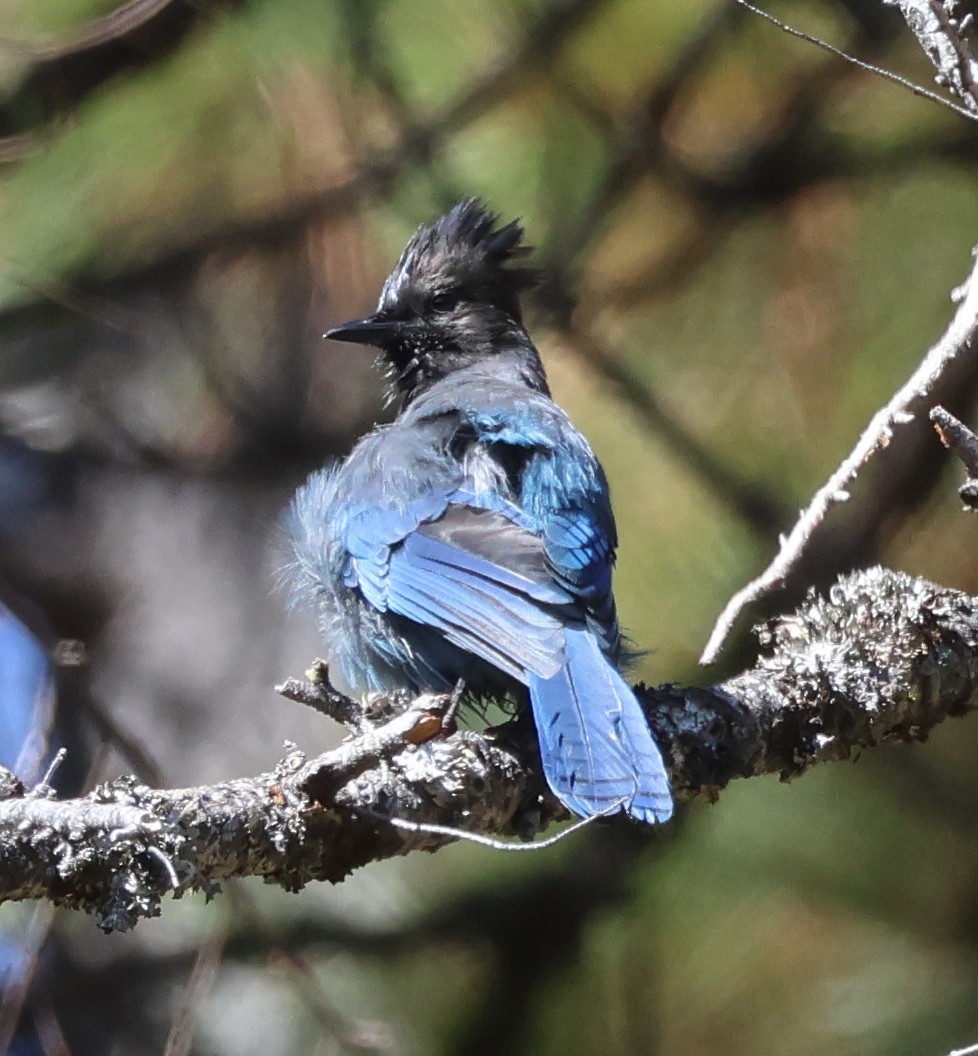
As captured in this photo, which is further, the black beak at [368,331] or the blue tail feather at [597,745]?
the black beak at [368,331]

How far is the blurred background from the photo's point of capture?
3725mm

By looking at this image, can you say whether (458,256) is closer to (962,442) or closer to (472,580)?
(472,580)

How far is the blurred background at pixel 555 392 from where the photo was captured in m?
3.72

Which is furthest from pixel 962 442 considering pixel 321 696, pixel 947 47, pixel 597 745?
pixel 321 696

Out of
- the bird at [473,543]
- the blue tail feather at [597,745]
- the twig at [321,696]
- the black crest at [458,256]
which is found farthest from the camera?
the black crest at [458,256]

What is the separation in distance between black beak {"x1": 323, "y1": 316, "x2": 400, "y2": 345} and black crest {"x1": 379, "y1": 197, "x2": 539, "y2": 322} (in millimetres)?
89

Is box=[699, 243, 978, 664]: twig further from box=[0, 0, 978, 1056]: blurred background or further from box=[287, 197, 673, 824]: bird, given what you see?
box=[0, 0, 978, 1056]: blurred background

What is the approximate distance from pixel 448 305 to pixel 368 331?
0.23 m

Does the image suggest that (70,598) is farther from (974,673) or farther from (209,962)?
(974,673)

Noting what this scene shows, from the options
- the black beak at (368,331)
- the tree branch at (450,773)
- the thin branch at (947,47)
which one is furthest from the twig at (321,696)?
the black beak at (368,331)

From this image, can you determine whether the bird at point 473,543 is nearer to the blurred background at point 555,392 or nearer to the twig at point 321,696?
the twig at point 321,696

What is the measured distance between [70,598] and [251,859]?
2.31 meters

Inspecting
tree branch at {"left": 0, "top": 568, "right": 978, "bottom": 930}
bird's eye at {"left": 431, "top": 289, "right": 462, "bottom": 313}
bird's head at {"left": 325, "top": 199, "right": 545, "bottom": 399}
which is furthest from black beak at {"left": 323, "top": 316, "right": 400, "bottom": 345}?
tree branch at {"left": 0, "top": 568, "right": 978, "bottom": 930}

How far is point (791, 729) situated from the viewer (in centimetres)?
257
